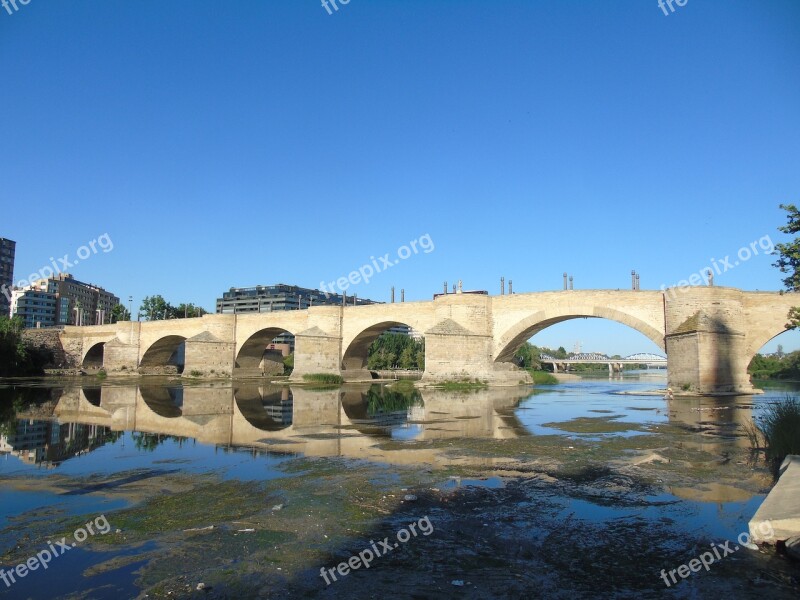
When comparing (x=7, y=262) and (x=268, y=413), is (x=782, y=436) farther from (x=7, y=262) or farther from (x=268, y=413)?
(x=7, y=262)

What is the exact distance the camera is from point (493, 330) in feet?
108

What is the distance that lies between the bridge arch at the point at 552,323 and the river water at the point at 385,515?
1713 centimetres

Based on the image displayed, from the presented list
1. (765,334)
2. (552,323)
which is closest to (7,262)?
(552,323)

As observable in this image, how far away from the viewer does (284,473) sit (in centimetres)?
786

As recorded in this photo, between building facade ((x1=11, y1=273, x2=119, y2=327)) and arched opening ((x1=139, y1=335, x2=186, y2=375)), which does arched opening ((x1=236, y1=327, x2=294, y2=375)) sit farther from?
building facade ((x1=11, y1=273, x2=119, y2=327))

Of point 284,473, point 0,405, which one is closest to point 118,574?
point 284,473

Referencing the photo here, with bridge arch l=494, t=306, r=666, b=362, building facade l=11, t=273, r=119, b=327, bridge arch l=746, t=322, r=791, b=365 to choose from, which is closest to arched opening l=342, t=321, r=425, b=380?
bridge arch l=494, t=306, r=666, b=362

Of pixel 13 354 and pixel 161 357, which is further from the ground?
pixel 13 354

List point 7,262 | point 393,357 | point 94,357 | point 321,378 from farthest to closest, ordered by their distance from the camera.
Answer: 1. point 7,262
2. point 393,357
3. point 94,357
4. point 321,378

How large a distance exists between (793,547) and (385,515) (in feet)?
11.9

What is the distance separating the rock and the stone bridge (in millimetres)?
20874

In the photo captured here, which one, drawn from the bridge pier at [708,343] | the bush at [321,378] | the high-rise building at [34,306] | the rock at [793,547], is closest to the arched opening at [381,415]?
the rock at [793,547]

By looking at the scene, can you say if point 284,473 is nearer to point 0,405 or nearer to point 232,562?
point 232,562

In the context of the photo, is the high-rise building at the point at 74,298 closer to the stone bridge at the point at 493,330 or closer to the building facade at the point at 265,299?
the building facade at the point at 265,299
